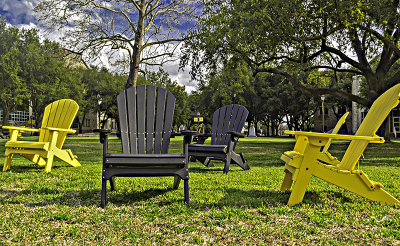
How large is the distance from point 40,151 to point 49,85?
2520 centimetres

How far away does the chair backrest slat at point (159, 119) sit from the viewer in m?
4.04

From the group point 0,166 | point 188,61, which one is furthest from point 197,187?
point 188,61

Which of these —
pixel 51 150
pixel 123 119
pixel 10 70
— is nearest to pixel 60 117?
pixel 51 150

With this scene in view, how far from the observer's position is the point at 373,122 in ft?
11.0

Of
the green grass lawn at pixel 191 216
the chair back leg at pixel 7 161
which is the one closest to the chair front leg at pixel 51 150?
the chair back leg at pixel 7 161

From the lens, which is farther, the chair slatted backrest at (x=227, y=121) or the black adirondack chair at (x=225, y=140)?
the chair slatted backrest at (x=227, y=121)

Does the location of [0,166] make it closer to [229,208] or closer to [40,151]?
[40,151]

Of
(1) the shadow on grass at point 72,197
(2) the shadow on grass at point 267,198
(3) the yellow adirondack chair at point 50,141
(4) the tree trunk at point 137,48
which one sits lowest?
(1) the shadow on grass at point 72,197

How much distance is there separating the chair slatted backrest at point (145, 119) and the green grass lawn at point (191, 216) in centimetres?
59

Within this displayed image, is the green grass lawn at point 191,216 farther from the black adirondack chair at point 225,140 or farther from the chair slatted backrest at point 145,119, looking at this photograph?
the black adirondack chair at point 225,140

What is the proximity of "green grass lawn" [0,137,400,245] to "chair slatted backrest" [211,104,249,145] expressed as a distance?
207 cm

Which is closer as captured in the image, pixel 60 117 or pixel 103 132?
pixel 103 132

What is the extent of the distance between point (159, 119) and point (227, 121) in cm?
266

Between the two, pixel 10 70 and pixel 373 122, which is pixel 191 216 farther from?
pixel 10 70
